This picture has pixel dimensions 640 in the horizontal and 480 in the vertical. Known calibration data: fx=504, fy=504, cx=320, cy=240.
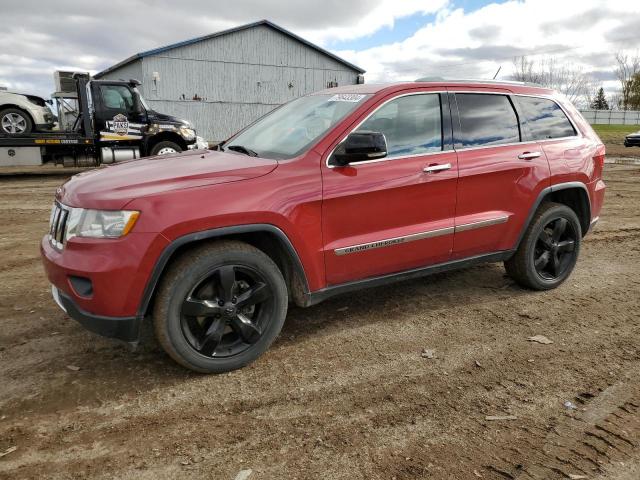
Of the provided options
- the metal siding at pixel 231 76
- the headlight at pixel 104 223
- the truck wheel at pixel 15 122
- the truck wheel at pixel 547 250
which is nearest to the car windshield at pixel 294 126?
the headlight at pixel 104 223

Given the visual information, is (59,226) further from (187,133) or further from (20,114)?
(20,114)

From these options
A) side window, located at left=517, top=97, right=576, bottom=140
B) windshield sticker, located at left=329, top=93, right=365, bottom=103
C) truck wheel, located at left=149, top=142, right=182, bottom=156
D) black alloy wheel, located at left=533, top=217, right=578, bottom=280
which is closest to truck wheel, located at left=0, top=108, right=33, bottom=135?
truck wheel, located at left=149, top=142, right=182, bottom=156

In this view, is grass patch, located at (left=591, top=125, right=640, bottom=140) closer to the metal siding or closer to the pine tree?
the metal siding

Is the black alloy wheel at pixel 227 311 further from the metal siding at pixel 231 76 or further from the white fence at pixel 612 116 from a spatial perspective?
the white fence at pixel 612 116

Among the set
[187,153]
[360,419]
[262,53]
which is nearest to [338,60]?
[262,53]

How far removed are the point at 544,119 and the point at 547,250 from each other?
1182 mm

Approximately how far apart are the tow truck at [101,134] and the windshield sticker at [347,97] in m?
10.2

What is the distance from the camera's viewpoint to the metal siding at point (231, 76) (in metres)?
25.5

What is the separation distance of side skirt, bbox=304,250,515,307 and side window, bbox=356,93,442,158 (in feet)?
2.94

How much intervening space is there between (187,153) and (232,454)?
96.8 inches

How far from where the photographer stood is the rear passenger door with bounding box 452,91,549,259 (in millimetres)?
3975

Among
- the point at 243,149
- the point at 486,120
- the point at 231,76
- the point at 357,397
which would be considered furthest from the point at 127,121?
the point at 231,76

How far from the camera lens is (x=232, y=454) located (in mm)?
2471

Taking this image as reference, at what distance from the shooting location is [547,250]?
4.62 m
